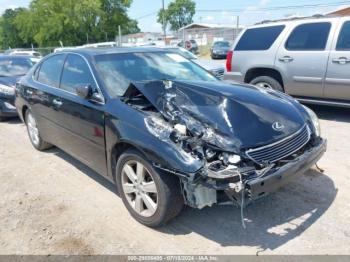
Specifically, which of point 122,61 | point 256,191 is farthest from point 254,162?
point 122,61

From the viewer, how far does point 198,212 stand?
3.52 m

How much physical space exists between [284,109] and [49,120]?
3107 mm

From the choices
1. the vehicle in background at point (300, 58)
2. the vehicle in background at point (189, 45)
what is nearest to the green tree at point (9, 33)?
the vehicle in background at point (189, 45)

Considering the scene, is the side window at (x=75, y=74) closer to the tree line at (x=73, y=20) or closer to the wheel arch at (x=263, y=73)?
the wheel arch at (x=263, y=73)

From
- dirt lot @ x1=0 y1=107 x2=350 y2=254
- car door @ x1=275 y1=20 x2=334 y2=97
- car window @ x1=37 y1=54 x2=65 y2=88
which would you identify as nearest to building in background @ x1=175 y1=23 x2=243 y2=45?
car door @ x1=275 y1=20 x2=334 y2=97

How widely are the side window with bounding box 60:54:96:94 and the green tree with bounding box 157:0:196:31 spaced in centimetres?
9131

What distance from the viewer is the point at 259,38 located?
728 centimetres

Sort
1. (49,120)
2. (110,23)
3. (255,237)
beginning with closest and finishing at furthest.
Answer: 1. (255,237)
2. (49,120)
3. (110,23)

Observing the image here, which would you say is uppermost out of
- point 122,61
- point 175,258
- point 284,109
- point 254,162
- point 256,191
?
point 122,61

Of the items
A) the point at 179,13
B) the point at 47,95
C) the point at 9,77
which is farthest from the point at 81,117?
the point at 179,13

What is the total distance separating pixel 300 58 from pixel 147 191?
4.75 metres

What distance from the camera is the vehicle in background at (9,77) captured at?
7789mm

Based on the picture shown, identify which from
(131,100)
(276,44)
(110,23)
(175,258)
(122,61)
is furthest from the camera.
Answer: (110,23)

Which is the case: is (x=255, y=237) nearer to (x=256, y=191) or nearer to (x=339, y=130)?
(x=256, y=191)
